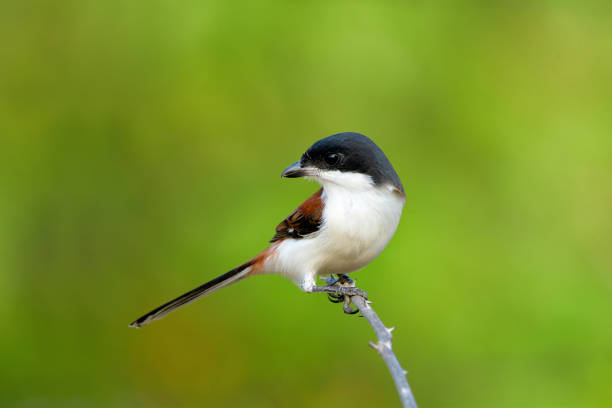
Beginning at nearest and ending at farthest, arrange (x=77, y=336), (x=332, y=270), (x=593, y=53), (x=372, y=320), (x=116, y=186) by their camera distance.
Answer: (x=372, y=320)
(x=332, y=270)
(x=77, y=336)
(x=116, y=186)
(x=593, y=53)

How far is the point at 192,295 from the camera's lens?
3.15 m

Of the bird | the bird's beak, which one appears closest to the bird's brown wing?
the bird

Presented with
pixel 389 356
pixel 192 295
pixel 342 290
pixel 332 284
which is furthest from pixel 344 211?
pixel 389 356

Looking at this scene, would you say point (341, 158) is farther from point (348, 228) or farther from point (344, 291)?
point (344, 291)

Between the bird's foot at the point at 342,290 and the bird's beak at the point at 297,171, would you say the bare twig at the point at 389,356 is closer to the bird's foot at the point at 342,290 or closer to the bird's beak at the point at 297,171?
the bird's foot at the point at 342,290

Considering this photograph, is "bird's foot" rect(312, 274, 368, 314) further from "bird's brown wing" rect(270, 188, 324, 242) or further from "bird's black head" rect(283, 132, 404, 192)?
"bird's black head" rect(283, 132, 404, 192)

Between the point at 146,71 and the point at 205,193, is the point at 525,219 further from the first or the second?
the point at 146,71

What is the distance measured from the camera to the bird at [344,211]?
2.89m

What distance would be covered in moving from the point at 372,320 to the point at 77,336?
10.1 feet

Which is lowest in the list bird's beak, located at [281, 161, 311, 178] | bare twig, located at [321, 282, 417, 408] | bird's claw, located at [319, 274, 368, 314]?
bare twig, located at [321, 282, 417, 408]

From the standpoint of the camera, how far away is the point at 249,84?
556cm

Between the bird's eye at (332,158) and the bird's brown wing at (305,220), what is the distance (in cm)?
27

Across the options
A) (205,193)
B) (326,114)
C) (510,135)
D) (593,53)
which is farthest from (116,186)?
(593,53)

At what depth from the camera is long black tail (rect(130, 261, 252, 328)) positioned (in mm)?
3082
